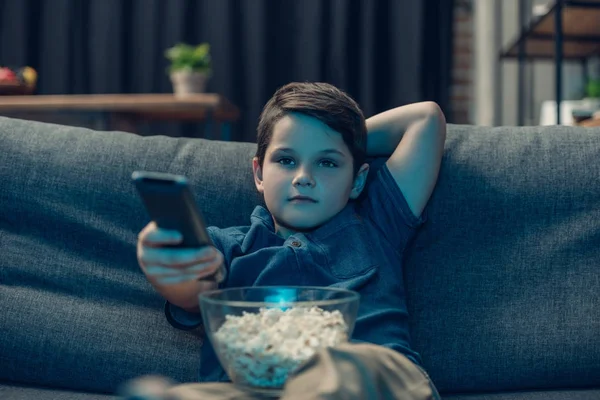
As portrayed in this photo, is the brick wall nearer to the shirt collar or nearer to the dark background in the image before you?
the dark background

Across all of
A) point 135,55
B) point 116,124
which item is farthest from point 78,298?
point 135,55

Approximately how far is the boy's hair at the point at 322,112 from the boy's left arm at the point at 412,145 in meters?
0.06

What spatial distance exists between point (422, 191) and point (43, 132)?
2.38ft

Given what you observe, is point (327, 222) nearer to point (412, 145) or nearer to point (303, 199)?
point (303, 199)

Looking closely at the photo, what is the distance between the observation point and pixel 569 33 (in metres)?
3.10

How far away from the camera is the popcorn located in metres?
0.82

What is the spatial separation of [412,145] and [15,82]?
2.29 m

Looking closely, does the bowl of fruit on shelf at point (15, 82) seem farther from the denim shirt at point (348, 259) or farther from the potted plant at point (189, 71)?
the denim shirt at point (348, 259)

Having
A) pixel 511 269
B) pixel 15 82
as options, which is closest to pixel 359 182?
pixel 511 269

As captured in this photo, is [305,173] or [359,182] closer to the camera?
[305,173]

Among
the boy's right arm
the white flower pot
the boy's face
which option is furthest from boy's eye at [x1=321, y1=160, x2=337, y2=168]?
the white flower pot

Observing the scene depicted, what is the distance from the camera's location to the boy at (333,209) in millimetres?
1171

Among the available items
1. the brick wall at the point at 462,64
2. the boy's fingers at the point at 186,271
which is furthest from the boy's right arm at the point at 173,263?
the brick wall at the point at 462,64

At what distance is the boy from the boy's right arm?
0.04ft
